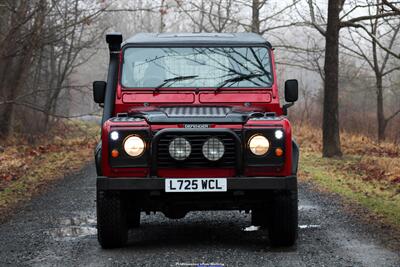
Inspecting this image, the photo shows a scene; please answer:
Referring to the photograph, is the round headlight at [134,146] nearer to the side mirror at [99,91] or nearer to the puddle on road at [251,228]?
the side mirror at [99,91]

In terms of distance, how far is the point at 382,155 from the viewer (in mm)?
18328

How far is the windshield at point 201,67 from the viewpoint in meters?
7.88

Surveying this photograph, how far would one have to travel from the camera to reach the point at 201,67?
790 centimetres

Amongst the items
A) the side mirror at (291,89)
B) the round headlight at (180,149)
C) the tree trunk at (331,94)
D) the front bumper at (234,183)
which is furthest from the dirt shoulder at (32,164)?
the tree trunk at (331,94)

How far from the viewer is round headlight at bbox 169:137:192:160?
660 centimetres

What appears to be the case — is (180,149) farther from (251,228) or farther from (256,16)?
(256,16)

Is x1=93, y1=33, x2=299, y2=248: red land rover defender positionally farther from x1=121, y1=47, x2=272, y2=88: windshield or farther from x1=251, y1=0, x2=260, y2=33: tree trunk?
x1=251, y1=0, x2=260, y2=33: tree trunk

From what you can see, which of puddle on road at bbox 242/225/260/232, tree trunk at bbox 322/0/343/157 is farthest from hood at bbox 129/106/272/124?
tree trunk at bbox 322/0/343/157

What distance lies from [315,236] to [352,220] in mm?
1249

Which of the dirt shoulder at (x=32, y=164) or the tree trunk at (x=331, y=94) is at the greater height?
the tree trunk at (x=331, y=94)

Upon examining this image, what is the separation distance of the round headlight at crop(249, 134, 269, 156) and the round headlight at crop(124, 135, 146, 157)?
3.11 feet

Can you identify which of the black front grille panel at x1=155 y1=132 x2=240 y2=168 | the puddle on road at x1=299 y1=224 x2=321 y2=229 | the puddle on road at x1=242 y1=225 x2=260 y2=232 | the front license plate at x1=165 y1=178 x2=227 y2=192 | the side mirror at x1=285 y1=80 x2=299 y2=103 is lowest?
the puddle on road at x1=242 y1=225 x2=260 y2=232

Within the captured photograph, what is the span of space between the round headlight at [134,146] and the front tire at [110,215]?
0.42 meters

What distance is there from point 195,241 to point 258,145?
1364 millimetres
